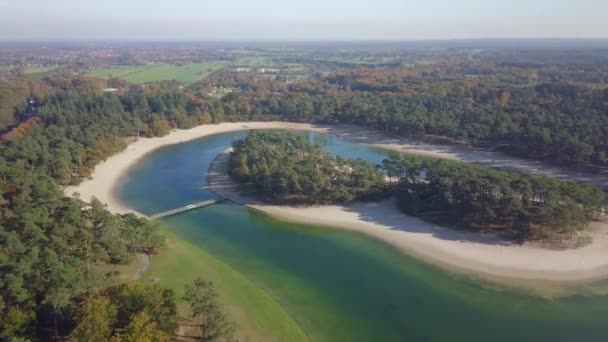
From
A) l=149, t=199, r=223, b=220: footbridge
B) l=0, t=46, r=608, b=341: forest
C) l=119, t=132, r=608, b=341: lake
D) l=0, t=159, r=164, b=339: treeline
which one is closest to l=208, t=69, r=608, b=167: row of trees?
l=0, t=46, r=608, b=341: forest

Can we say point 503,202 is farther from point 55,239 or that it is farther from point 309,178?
point 55,239

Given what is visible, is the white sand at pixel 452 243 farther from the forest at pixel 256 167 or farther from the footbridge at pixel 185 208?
the footbridge at pixel 185 208

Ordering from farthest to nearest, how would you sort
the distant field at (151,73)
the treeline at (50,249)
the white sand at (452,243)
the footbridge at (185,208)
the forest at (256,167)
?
the distant field at (151,73)
the footbridge at (185,208)
the white sand at (452,243)
the forest at (256,167)
the treeline at (50,249)

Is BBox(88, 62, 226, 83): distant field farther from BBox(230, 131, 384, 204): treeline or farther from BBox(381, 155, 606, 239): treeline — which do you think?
BBox(381, 155, 606, 239): treeline

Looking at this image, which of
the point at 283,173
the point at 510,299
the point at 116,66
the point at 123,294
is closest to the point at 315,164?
the point at 283,173

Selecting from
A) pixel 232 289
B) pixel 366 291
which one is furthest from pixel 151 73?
pixel 366 291

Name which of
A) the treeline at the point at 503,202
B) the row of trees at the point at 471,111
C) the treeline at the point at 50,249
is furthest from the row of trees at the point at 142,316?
the row of trees at the point at 471,111
